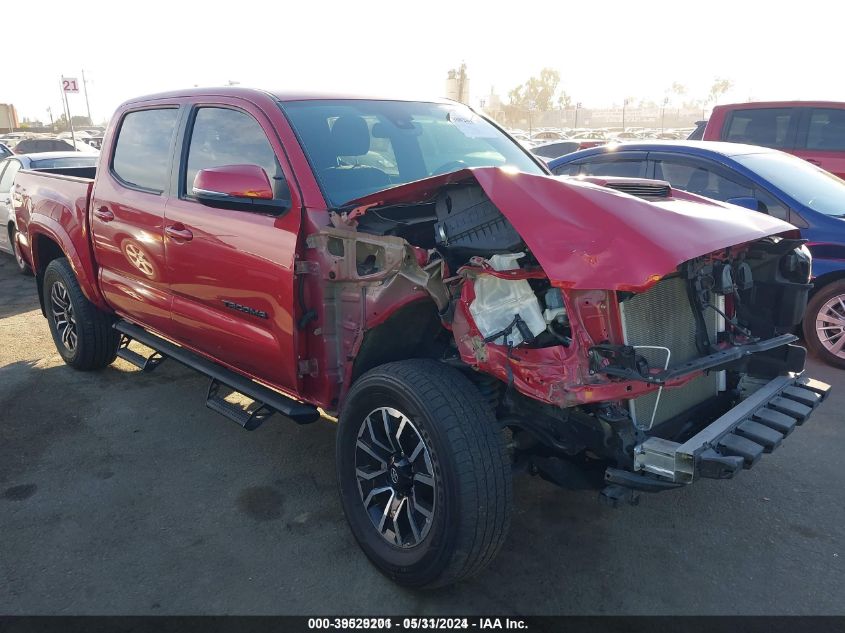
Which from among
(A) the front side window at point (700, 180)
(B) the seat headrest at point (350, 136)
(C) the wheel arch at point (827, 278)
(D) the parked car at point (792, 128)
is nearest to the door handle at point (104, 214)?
(B) the seat headrest at point (350, 136)

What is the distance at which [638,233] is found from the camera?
234cm

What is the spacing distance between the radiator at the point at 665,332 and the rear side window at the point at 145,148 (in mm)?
2882

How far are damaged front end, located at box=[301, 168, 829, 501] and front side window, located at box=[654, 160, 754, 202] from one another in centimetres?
280

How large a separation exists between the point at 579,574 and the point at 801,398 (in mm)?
1256

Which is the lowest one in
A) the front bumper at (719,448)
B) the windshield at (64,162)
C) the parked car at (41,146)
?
the front bumper at (719,448)

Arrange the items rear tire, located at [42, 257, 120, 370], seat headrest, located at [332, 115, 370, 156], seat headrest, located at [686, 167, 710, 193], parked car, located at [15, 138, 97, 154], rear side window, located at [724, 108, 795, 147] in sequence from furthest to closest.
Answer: parked car, located at [15, 138, 97, 154] < rear side window, located at [724, 108, 795, 147] < seat headrest, located at [686, 167, 710, 193] < rear tire, located at [42, 257, 120, 370] < seat headrest, located at [332, 115, 370, 156]

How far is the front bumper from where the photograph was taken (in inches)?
95.1

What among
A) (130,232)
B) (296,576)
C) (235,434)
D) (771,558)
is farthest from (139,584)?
(771,558)

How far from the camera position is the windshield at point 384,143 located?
3.38 m

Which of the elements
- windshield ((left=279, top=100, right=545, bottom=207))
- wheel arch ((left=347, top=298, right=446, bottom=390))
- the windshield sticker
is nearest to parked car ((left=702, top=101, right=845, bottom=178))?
the windshield sticker

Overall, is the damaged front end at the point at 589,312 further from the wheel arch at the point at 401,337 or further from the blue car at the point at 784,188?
the blue car at the point at 784,188

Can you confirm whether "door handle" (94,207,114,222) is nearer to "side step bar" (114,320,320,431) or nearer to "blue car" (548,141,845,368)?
"side step bar" (114,320,320,431)

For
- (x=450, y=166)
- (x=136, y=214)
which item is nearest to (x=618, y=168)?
(x=450, y=166)

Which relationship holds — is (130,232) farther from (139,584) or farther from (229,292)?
(139,584)
